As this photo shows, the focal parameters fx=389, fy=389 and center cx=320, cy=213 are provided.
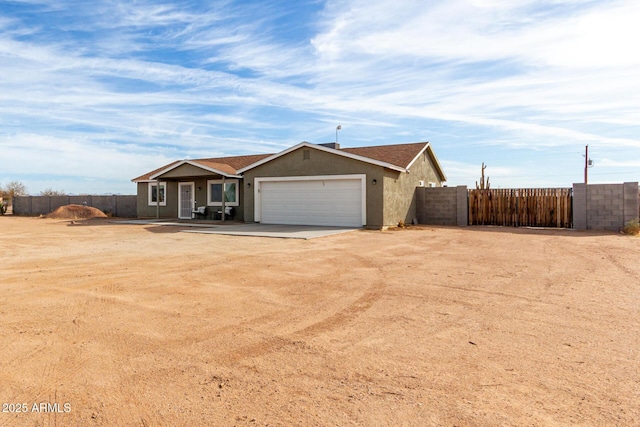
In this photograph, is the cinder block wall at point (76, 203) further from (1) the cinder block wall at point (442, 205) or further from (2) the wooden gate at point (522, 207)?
(2) the wooden gate at point (522, 207)

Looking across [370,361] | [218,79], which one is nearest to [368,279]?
[370,361]

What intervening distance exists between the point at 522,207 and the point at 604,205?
120 inches

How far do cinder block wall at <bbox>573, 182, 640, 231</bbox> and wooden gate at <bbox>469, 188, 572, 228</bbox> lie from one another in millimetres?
434

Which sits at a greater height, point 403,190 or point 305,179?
point 305,179

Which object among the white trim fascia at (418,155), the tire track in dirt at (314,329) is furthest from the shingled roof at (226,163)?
the tire track in dirt at (314,329)

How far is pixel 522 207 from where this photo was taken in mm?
17859

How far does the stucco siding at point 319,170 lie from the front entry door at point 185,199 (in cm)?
603

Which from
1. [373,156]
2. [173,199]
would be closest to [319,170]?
[373,156]

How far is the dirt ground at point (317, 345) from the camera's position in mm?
2553

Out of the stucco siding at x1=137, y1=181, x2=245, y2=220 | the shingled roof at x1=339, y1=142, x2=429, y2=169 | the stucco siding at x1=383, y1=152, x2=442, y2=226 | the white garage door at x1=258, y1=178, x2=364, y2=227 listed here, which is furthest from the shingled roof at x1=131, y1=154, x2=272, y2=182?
the stucco siding at x1=383, y1=152, x2=442, y2=226

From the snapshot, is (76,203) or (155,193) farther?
(76,203)

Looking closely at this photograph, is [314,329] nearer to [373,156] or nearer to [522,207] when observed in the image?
[373,156]

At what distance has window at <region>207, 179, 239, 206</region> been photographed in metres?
21.9

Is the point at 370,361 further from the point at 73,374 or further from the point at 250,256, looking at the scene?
the point at 250,256
